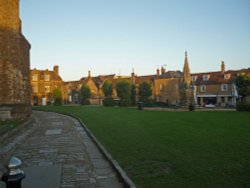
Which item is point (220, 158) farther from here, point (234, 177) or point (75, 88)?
point (75, 88)

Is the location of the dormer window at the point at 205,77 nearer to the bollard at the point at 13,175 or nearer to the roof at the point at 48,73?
the roof at the point at 48,73

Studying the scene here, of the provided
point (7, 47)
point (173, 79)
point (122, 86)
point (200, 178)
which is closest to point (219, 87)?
point (173, 79)

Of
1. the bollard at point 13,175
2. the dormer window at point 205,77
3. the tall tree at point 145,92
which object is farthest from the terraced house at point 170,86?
the bollard at point 13,175

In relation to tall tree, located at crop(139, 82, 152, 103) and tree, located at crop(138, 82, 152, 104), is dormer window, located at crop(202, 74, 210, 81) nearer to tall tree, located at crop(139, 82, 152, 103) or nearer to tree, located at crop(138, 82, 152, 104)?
tall tree, located at crop(139, 82, 152, 103)

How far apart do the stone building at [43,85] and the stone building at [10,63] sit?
190 ft

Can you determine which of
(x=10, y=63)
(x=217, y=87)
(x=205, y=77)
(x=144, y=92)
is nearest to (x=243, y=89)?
(x=217, y=87)

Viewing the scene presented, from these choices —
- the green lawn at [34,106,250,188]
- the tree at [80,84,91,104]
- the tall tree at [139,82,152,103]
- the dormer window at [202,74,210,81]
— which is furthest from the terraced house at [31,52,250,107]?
the green lawn at [34,106,250,188]

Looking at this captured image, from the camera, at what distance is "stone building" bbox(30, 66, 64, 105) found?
78662 millimetres

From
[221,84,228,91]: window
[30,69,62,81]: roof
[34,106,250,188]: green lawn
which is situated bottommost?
[34,106,250,188]: green lawn

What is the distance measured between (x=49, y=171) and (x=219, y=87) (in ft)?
191

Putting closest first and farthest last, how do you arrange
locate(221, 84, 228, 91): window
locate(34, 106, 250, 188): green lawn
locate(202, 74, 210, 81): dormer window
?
locate(34, 106, 250, 188): green lawn → locate(221, 84, 228, 91): window → locate(202, 74, 210, 81): dormer window

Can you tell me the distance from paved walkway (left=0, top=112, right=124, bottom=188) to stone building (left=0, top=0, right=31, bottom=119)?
806 cm

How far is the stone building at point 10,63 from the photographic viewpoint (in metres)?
20.7

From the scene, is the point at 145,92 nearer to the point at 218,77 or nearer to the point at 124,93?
the point at 124,93
